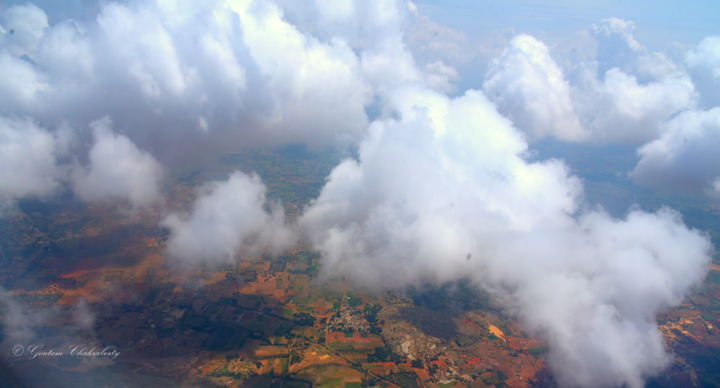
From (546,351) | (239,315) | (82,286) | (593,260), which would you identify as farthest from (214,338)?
(593,260)

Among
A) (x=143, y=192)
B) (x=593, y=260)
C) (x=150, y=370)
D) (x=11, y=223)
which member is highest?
(x=143, y=192)

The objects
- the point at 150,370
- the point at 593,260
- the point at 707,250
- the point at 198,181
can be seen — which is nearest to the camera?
the point at 150,370

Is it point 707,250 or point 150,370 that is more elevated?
point 707,250

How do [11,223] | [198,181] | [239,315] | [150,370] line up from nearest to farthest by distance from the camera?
Result: 1. [150,370]
2. [239,315]
3. [11,223]
4. [198,181]

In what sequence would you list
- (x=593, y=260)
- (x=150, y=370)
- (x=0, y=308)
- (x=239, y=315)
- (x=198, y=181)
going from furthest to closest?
(x=198, y=181), (x=593, y=260), (x=239, y=315), (x=0, y=308), (x=150, y=370)

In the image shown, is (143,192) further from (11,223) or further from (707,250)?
(707,250)

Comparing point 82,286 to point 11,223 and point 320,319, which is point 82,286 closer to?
point 11,223

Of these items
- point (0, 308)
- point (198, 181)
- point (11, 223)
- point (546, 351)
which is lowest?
point (546, 351)

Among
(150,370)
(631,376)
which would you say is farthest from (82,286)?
(631,376)

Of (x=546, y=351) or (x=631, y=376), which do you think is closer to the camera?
(x=631, y=376)
